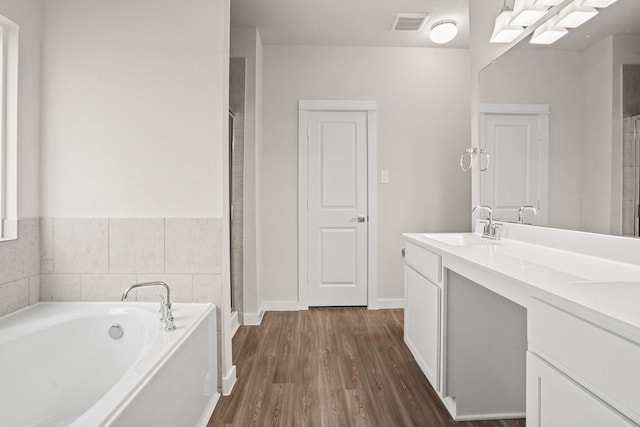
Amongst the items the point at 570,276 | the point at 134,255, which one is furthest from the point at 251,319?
the point at 570,276

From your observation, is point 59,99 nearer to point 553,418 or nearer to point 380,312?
point 553,418

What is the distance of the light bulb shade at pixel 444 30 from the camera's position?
3.03 meters

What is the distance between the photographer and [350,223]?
367cm

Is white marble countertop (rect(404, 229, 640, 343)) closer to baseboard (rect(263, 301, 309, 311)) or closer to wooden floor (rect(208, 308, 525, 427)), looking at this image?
wooden floor (rect(208, 308, 525, 427))

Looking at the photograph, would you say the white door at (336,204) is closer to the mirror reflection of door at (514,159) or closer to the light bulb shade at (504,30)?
the mirror reflection of door at (514,159)

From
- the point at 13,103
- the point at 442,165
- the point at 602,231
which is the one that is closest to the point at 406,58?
the point at 442,165

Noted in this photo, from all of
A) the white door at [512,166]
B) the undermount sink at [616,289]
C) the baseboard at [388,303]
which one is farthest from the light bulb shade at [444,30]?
the undermount sink at [616,289]

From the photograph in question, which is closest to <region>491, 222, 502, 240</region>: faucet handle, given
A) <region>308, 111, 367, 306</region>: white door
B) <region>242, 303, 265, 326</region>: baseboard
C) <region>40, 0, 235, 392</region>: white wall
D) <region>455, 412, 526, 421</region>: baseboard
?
<region>455, 412, 526, 421</region>: baseboard

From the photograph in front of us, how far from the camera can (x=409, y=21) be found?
3.13 meters

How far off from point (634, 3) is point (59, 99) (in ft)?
8.95

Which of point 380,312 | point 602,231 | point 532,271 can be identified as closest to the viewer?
point 532,271

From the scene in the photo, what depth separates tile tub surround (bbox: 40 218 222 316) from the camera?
206cm

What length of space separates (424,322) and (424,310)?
0.24 ft

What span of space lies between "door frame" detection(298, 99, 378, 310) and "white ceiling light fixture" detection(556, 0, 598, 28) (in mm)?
1948
